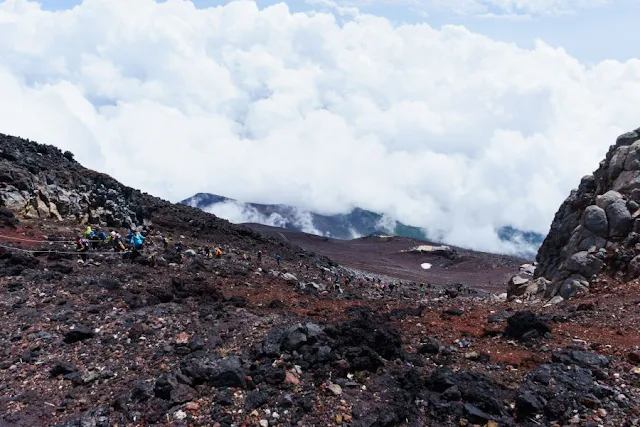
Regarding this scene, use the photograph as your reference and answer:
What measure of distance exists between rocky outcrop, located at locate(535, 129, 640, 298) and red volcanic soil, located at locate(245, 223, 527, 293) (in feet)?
135

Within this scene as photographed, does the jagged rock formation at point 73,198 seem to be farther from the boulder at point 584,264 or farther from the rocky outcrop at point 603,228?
the boulder at point 584,264

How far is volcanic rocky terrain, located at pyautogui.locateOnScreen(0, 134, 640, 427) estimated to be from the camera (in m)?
8.54

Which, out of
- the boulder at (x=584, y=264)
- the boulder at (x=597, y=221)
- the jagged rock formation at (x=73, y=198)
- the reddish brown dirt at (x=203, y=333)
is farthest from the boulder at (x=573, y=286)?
the jagged rock formation at (x=73, y=198)

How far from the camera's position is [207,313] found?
13609mm

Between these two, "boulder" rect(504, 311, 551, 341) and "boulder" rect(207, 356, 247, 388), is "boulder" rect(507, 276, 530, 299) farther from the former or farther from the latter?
"boulder" rect(207, 356, 247, 388)

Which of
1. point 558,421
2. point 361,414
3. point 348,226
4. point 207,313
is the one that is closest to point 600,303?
point 558,421

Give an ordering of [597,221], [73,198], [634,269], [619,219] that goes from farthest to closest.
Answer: [73,198] → [597,221] → [619,219] → [634,269]

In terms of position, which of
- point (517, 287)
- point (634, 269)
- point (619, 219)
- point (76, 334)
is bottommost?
point (76, 334)

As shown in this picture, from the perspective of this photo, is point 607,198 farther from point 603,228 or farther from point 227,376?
point 227,376

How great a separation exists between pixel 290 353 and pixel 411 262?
276 feet

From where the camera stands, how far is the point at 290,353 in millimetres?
10227

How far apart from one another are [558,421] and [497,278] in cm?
7290

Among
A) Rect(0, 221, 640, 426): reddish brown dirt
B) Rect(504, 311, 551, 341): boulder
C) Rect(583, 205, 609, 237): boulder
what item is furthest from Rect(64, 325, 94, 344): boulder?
Rect(583, 205, 609, 237): boulder

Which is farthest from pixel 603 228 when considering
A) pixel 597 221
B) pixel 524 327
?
pixel 524 327
